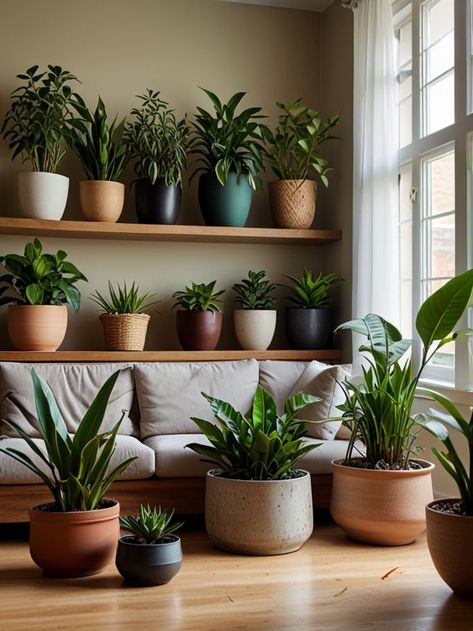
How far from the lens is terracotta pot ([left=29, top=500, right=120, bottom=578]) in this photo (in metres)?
3.09

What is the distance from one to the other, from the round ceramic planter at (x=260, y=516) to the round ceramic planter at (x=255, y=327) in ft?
5.14

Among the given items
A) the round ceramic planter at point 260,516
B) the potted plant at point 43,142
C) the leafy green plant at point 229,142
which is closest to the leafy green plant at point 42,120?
the potted plant at point 43,142

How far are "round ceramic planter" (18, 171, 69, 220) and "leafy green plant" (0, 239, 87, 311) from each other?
189mm

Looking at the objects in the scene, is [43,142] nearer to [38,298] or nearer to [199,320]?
[38,298]

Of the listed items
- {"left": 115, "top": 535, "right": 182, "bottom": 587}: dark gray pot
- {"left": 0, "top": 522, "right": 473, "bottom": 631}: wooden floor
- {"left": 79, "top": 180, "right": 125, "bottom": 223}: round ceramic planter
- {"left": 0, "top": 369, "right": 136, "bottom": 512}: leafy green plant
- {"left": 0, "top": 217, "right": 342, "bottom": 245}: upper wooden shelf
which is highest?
{"left": 79, "top": 180, "right": 125, "bottom": 223}: round ceramic planter

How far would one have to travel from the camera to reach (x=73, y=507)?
317 centimetres

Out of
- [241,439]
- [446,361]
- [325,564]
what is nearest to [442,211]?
[446,361]

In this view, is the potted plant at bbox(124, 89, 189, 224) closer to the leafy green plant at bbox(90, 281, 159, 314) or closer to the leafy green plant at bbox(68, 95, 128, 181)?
the leafy green plant at bbox(68, 95, 128, 181)

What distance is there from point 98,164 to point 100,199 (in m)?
0.21

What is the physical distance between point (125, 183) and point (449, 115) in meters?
1.99

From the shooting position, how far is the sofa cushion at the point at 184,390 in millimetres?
4371

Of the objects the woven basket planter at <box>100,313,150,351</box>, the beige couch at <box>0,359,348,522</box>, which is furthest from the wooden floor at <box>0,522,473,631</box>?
the woven basket planter at <box>100,313,150,351</box>

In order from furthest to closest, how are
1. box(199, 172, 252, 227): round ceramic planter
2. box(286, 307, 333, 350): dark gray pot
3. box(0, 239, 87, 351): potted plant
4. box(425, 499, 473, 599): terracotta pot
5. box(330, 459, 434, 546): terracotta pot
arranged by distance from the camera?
1. box(286, 307, 333, 350): dark gray pot
2. box(199, 172, 252, 227): round ceramic planter
3. box(0, 239, 87, 351): potted plant
4. box(330, 459, 434, 546): terracotta pot
5. box(425, 499, 473, 599): terracotta pot

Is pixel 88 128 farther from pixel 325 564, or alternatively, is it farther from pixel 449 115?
pixel 325 564
